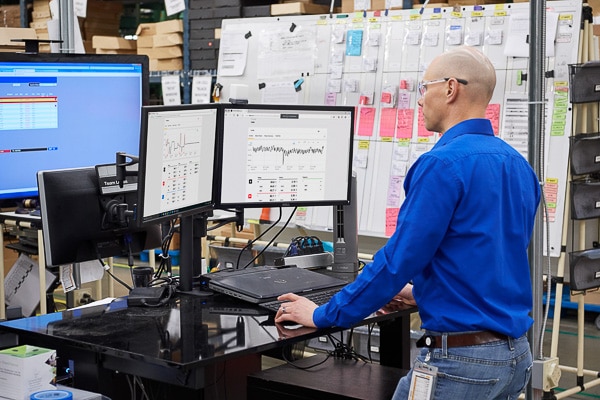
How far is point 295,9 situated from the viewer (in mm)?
6145

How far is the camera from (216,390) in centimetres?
309

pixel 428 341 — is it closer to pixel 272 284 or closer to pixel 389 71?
pixel 272 284

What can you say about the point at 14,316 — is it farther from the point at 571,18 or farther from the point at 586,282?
the point at 571,18

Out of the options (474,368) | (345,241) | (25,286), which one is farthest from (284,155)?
(25,286)

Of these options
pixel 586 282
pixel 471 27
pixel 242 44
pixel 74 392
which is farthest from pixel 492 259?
pixel 242 44

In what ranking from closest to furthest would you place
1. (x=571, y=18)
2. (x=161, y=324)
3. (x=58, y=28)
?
(x=161, y=324)
(x=58, y=28)
(x=571, y=18)

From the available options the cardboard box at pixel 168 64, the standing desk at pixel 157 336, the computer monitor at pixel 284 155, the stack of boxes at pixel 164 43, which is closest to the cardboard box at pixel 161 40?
the stack of boxes at pixel 164 43

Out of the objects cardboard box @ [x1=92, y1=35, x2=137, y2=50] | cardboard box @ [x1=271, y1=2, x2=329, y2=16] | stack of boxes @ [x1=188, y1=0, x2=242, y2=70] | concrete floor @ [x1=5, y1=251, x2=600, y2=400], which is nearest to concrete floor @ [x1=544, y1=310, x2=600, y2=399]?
concrete floor @ [x1=5, y1=251, x2=600, y2=400]

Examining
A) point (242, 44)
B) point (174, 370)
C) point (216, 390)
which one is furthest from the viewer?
point (242, 44)

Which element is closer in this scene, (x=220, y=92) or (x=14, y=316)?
(x=14, y=316)

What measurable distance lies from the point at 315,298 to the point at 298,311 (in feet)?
0.81

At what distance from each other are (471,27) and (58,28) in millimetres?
2322

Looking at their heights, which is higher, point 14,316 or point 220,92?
point 220,92

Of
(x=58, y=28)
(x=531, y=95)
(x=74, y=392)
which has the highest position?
(x=58, y=28)
